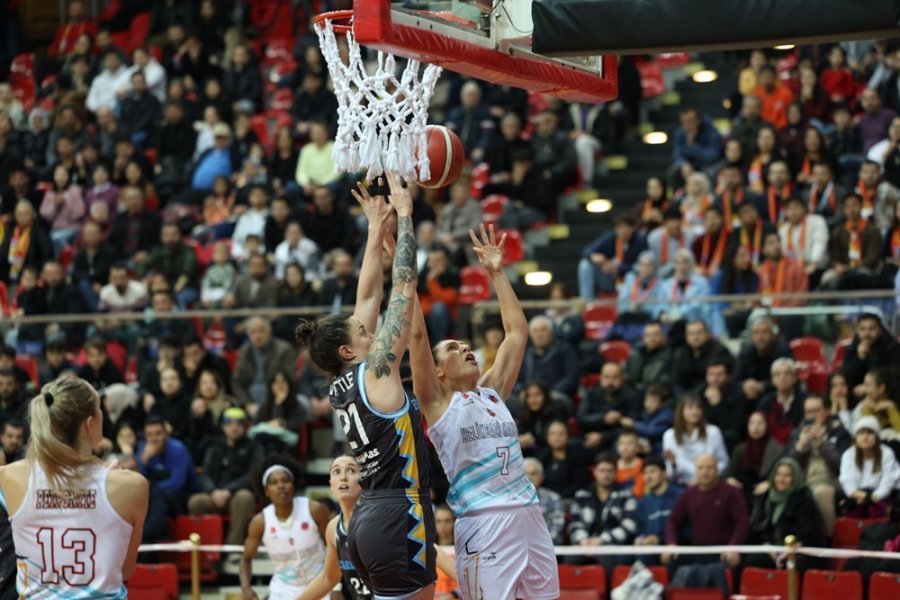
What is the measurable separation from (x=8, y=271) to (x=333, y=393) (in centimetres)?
1290

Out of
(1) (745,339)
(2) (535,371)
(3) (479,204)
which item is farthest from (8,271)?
(1) (745,339)

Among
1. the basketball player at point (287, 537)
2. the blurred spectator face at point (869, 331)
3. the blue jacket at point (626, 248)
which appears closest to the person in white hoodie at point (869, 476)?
the blurred spectator face at point (869, 331)

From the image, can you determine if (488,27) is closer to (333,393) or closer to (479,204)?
(333,393)

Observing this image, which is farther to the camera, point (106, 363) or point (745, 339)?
point (106, 363)

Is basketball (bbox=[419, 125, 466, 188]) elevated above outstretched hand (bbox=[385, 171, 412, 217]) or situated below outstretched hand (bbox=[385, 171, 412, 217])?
above

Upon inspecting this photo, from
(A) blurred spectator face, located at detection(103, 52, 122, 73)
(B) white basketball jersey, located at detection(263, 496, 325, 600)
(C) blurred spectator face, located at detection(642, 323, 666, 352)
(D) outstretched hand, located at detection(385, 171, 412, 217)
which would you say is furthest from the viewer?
(A) blurred spectator face, located at detection(103, 52, 122, 73)

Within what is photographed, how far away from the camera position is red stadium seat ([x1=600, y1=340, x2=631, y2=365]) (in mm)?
14906

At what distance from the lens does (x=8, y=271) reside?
19.4 m

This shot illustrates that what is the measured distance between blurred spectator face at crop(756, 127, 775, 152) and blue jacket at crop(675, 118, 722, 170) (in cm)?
110

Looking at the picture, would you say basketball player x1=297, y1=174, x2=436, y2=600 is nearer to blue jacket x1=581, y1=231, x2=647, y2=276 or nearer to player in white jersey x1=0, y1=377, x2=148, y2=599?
player in white jersey x1=0, y1=377, x2=148, y2=599

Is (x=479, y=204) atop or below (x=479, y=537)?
atop

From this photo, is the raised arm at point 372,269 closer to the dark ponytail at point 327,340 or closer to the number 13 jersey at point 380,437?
the dark ponytail at point 327,340

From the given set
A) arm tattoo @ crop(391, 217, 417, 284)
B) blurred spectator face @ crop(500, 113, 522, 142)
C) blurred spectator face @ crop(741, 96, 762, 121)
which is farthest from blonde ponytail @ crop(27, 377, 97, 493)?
blurred spectator face @ crop(500, 113, 522, 142)

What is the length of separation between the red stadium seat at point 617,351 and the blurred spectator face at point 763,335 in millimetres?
1360
